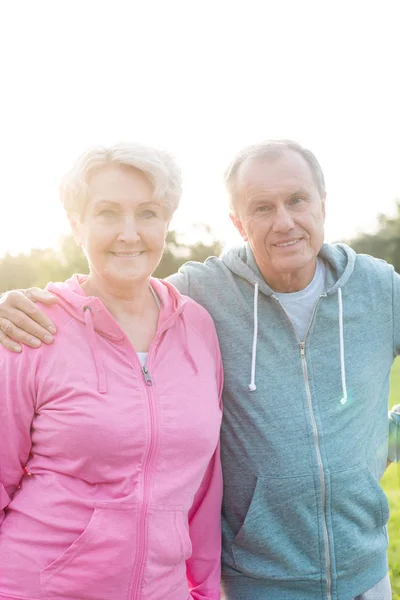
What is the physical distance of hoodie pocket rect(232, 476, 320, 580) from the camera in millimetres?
2832

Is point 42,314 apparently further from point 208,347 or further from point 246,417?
point 246,417

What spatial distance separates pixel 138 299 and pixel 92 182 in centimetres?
53

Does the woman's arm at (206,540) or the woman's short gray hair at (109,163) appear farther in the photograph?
the woman's arm at (206,540)

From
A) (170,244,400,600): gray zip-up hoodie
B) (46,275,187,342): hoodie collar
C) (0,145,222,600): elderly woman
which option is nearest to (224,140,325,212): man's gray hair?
(170,244,400,600): gray zip-up hoodie

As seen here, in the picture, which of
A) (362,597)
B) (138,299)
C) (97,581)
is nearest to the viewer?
(97,581)

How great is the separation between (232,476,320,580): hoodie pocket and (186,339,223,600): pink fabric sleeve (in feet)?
0.42

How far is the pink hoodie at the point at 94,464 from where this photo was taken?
2.32 metres

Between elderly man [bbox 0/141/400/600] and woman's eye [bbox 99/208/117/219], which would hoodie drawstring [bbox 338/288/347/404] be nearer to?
elderly man [bbox 0/141/400/600]

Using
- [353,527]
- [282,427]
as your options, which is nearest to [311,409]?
[282,427]

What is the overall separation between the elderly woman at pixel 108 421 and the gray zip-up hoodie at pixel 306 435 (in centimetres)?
33

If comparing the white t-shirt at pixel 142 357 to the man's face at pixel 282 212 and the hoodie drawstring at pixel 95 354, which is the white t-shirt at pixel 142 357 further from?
the man's face at pixel 282 212

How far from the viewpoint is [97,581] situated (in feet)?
7.63

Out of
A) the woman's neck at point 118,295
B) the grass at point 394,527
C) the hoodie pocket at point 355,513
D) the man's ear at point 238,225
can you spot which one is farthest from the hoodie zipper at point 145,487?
the grass at point 394,527

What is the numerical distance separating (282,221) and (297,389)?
762 millimetres
